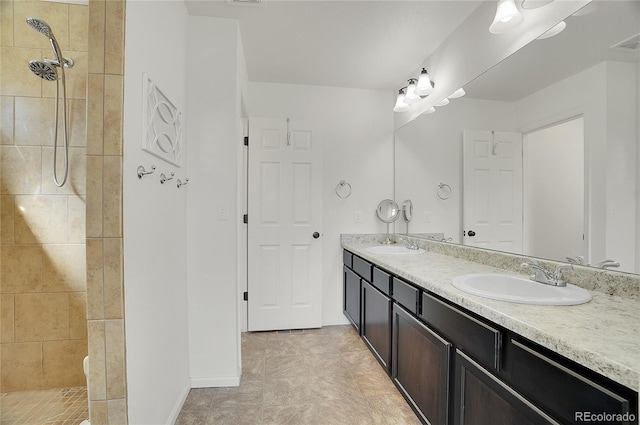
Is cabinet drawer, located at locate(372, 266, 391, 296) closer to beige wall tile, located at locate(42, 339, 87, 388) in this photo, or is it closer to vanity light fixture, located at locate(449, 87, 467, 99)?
vanity light fixture, located at locate(449, 87, 467, 99)

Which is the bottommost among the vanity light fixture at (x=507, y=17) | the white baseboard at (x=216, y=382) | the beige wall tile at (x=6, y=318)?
the white baseboard at (x=216, y=382)

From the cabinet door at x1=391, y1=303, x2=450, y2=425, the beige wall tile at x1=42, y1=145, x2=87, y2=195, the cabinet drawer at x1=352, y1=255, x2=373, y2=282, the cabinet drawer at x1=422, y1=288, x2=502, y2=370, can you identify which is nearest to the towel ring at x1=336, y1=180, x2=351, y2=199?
the cabinet drawer at x1=352, y1=255, x2=373, y2=282

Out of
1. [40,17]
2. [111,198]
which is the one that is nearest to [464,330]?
[111,198]

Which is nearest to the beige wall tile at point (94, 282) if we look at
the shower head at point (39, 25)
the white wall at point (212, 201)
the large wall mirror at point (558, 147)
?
the white wall at point (212, 201)

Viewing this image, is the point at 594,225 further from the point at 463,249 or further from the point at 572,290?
the point at 463,249

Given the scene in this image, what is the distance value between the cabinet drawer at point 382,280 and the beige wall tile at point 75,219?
1933mm

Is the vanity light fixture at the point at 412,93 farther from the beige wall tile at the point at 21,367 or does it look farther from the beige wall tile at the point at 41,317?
the beige wall tile at the point at 21,367

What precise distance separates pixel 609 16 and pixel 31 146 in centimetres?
296

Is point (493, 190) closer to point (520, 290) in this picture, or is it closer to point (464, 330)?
point (520, 290)

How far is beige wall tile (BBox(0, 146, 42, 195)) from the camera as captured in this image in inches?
65.0

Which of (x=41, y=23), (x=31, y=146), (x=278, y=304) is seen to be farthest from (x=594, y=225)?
(x=31, y=146)

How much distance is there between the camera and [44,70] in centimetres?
152

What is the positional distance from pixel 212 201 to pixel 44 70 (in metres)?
1.11

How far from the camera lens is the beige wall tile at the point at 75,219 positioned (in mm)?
1713
